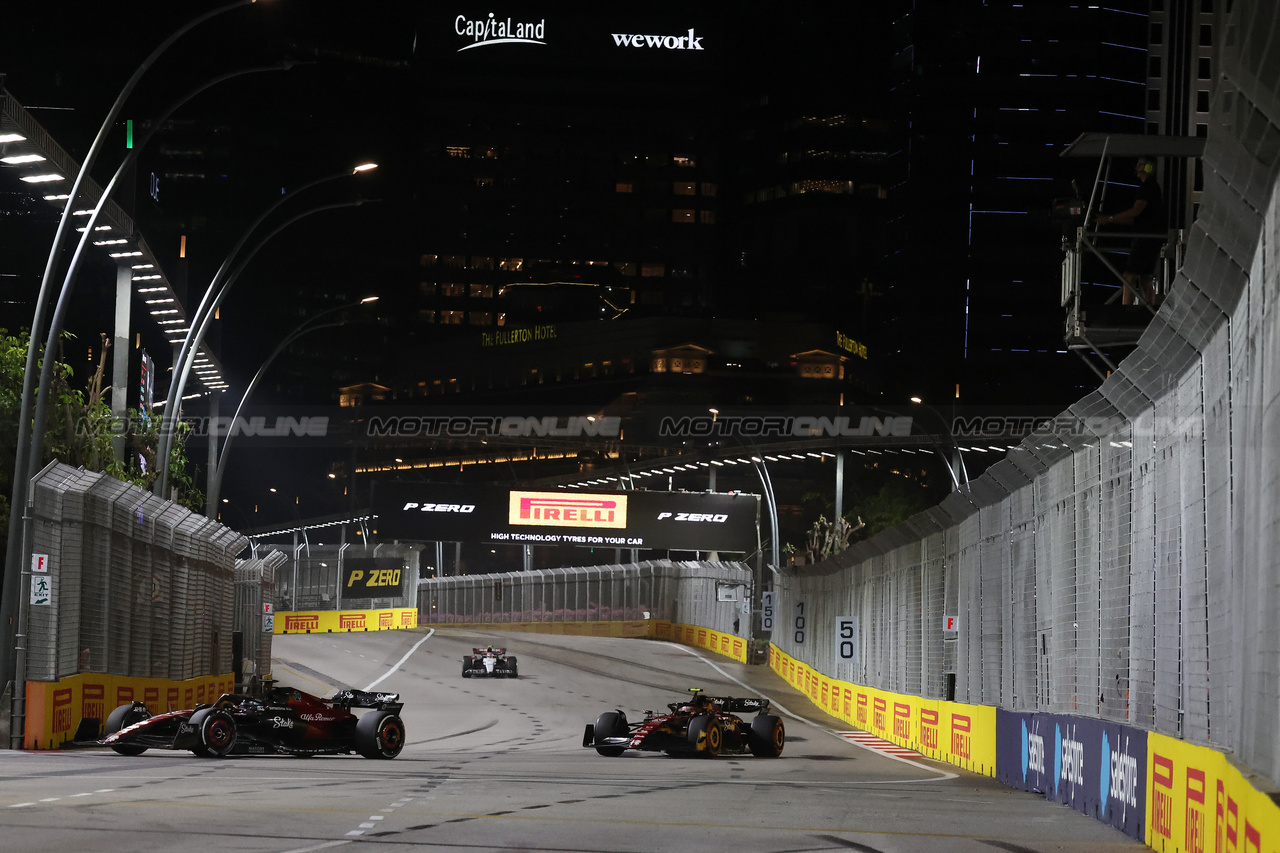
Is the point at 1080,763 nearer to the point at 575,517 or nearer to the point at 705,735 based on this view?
the point at 705,735

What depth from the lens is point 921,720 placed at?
23906mm

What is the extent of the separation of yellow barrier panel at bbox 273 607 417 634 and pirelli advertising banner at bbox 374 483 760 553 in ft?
30.6

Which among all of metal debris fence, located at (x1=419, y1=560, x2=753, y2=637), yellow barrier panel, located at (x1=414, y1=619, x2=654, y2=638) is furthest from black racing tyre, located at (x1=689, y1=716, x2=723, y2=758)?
yellow barrier panel, located at (x1=414, y1=619, x2=654, y2=638)

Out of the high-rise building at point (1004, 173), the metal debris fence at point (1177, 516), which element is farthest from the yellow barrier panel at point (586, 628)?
the high-rise building at point (1004, 173)

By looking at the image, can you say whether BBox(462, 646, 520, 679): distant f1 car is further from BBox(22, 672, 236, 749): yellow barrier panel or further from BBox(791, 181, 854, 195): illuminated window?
Answer: BBox(791, 181, 854, 195): illuminated window

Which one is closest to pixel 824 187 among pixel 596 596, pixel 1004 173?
pixel 1004 173

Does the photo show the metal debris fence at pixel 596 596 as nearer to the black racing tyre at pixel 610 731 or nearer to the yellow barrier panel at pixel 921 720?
the yellow barrier panel at pixel 921 720

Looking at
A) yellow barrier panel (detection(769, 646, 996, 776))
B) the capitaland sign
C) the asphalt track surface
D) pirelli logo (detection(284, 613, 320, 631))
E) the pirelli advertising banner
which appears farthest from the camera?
the capitaland sign

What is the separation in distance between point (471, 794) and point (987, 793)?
5386 millimetres

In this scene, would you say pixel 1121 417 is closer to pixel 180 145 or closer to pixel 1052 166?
pixel 1052 166

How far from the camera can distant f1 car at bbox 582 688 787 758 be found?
22.2 m

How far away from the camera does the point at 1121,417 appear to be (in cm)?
1148

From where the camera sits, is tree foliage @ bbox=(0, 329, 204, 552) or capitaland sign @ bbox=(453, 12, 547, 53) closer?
tree foliage @ bbox=(0, 329, 204, 552)

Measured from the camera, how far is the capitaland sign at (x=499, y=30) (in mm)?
179125
